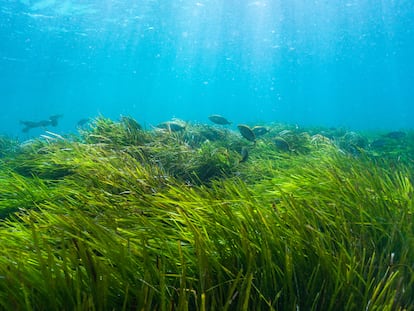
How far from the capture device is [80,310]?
1.12 m

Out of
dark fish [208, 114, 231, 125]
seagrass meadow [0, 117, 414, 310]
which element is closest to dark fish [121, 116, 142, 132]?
dark fish [208, 114, 231, 125]

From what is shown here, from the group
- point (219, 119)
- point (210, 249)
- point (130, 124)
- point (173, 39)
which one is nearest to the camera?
point (210, 249)

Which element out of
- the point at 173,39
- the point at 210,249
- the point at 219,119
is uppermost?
the point at 173,39

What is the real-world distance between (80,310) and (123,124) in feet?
18.9

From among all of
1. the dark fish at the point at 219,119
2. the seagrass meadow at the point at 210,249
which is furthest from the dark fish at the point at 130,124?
the seagrass meadow at the point at 210,249

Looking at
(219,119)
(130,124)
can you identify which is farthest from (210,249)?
(219,119)

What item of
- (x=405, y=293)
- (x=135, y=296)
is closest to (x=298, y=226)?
(x=405, y=293)

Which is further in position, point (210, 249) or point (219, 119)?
point (219, 119)

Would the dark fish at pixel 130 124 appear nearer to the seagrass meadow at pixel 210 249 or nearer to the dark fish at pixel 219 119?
the dark fish at pixel 219 119

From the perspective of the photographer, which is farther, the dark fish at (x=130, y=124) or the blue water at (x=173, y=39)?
the blue water at (x=173, y=39)

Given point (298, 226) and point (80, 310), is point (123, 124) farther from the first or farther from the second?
point (80, 310)

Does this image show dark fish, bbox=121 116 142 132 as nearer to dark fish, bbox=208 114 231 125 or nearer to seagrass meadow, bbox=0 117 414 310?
dark fish, bbox=208 114 231 125

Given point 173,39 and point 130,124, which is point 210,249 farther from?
point 173,39

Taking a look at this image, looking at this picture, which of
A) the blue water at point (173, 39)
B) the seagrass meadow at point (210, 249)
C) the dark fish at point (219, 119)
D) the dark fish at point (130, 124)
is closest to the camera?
the seagrass meadow at point (210, 249)
